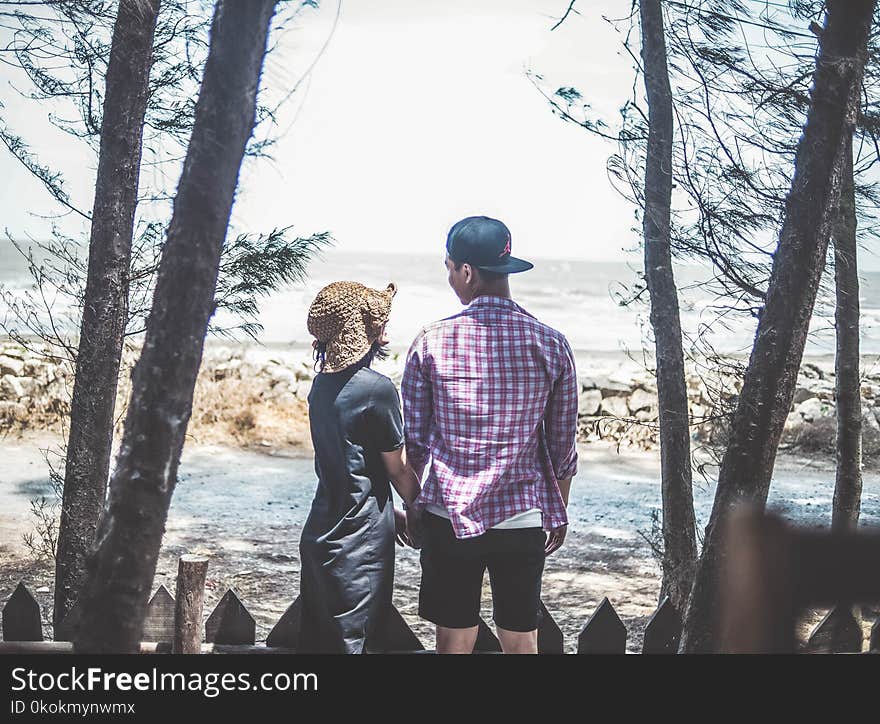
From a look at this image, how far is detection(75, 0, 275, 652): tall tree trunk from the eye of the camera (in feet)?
6.36

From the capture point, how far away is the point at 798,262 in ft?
9.05

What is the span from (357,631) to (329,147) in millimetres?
72394

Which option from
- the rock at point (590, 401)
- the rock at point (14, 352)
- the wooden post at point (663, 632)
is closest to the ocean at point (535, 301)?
the rock at point (590, 401)

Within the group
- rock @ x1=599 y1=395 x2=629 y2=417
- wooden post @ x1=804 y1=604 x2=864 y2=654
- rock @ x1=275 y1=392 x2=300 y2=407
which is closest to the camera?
wooden post @ x1=804 y1=604 x2=864 y2=654

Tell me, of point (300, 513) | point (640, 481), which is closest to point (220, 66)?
point (300, 513)

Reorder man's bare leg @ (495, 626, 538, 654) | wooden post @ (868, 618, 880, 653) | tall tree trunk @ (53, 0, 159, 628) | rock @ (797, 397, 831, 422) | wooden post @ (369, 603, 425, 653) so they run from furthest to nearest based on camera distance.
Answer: rock @ (797, 397, 831, 422)
tall tree trunk @ (53, 0, 159, 628)
wooden post @ (868, 618, 880, 653)
wooden post @ (369, 603, 425, 653)
man's bare leg @ (495, 626, 538, 654)

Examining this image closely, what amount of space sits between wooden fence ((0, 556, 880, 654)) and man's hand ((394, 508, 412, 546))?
26cm

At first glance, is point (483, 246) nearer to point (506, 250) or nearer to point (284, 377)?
point (506, 250)

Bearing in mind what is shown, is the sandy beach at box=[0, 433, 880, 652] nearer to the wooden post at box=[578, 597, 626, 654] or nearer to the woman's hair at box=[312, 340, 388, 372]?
the wooden post at box=[578, 597, 626, 654]

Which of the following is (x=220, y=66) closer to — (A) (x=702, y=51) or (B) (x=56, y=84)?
(A) (x=702, y=51)

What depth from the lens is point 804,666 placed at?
1946 mm

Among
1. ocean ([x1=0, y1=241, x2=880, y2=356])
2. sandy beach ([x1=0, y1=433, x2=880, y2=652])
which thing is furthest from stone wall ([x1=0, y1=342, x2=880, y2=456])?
ocean ([x1=0, y1=241, x2=880, y2=356])

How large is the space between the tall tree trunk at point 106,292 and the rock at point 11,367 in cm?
733

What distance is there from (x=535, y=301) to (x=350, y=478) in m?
40.0
